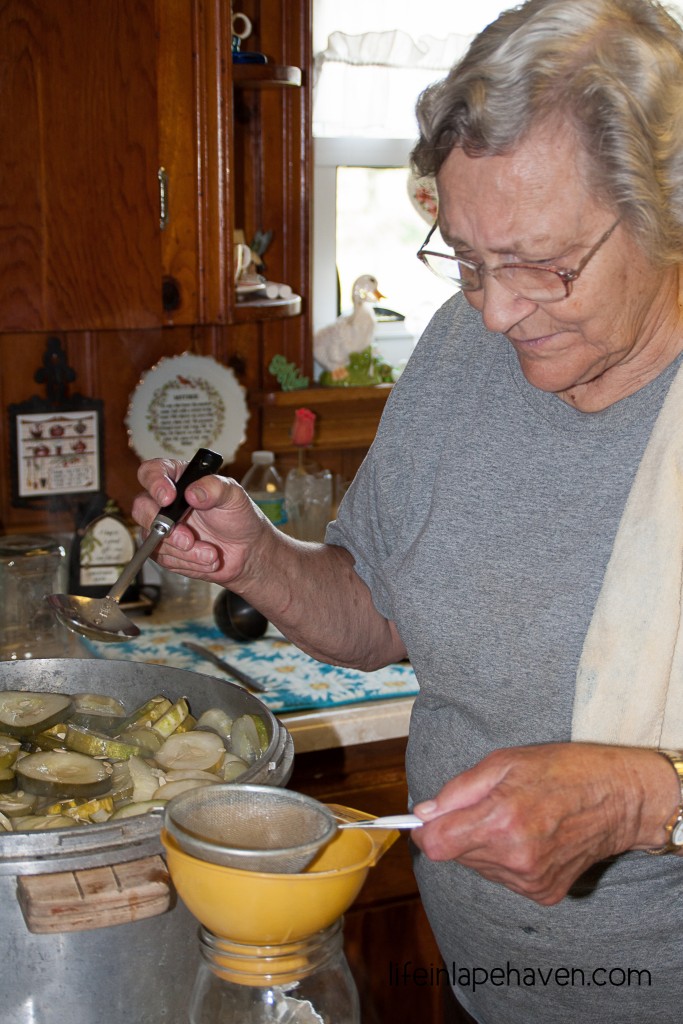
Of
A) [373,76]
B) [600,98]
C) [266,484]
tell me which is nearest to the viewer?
[600,98]

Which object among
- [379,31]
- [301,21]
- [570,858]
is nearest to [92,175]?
[301,21]

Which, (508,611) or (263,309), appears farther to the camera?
(263,309)

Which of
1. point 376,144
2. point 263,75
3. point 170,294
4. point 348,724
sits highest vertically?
point 263,75

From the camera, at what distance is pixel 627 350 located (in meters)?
1.03

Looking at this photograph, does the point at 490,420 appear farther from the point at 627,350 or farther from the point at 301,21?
the point at 301,21

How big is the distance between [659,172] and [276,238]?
1589 millimetres

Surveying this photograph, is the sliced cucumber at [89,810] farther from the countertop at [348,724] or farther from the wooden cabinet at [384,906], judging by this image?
the wooden cabinet at [384,906]

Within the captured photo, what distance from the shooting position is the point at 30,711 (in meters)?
1.13

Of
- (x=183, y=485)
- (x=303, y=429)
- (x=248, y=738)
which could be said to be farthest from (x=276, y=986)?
(x=303, y=429)

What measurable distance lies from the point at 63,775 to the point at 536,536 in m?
0.48

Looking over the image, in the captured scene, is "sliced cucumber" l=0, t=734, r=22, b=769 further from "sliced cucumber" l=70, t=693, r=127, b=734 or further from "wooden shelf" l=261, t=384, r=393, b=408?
"wooden shelf" l=261, t=384, r=393, b=408

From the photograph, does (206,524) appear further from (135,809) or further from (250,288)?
(250,288)

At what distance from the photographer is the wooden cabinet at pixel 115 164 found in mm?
1695

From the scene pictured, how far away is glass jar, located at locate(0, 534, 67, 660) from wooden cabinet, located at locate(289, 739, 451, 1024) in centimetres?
47
